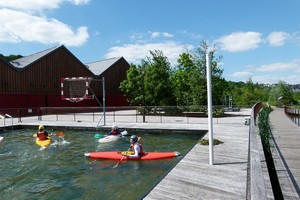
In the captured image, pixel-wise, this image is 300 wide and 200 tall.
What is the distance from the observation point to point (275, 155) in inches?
397

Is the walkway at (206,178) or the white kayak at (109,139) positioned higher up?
the walkway at (206,178)

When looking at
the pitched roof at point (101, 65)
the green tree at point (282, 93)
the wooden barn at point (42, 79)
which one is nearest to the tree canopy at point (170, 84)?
the wooden barn at point (42, 79)

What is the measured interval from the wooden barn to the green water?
1695cm

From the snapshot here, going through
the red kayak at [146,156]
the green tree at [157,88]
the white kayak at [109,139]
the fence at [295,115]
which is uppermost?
the green tree at [157,88]

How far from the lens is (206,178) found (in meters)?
6.69

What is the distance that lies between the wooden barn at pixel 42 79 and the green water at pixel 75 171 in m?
16.9

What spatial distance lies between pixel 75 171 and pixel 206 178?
5.82 metres

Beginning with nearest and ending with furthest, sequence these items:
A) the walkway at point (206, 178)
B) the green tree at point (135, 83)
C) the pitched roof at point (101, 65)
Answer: the walkway at point (206, 178) → the green tree at point (135, 83) → the pitched roof at point (101, 65)

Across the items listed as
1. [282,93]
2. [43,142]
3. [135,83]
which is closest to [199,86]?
[135,83]

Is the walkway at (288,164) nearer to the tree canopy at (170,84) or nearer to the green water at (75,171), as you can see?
the green water at (75,171)

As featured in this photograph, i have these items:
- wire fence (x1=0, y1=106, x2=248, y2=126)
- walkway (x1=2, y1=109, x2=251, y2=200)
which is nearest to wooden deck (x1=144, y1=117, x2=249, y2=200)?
walkway (x1=2, y1=109, x2=251, y2=200)

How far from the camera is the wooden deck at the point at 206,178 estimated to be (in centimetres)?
570

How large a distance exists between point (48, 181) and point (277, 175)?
7500 millimetres

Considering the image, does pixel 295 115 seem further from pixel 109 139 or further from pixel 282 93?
pixel 282 93
